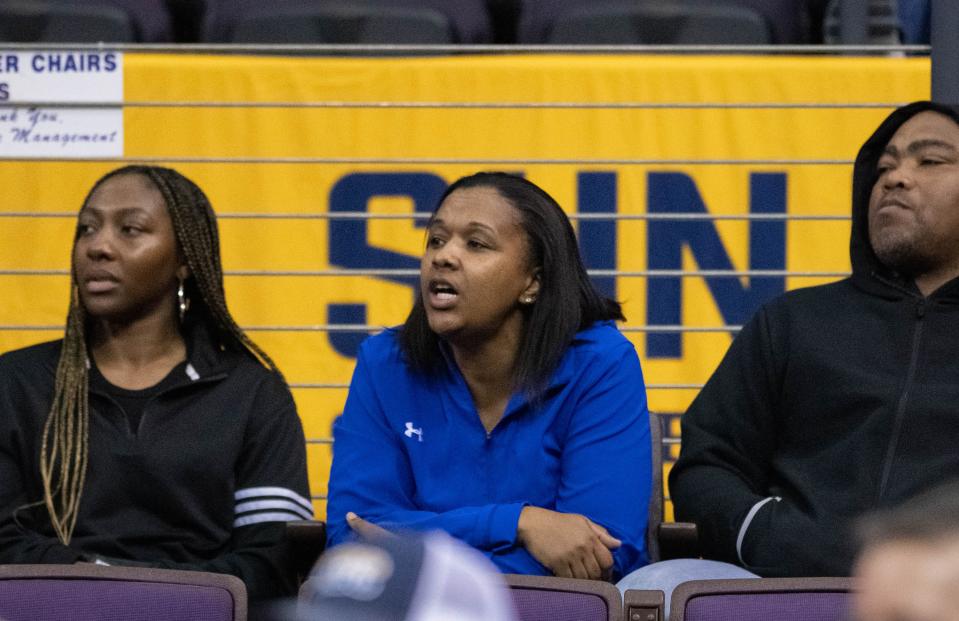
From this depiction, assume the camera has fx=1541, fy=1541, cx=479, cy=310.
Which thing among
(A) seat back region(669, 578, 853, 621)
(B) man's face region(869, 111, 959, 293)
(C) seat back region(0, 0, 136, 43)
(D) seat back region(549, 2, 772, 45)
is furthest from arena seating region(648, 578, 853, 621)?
(C) seat back region(0, 0, 136, 43)

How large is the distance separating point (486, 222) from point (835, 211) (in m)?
1.64

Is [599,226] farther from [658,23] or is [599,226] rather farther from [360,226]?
[658,23]

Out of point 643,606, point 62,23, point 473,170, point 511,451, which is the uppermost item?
point 62,23

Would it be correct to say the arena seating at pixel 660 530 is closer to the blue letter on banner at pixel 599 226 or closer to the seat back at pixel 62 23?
the blue letter on banner at pixel 599 226

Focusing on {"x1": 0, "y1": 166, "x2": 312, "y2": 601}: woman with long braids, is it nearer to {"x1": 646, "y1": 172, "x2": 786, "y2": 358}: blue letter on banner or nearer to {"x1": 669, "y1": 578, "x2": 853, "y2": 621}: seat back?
{"x1": 669, "y1": 578, "x2": 853, "y2": 621}: seat back

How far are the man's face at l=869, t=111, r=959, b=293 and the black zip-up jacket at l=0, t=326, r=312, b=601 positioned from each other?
1.19 metres

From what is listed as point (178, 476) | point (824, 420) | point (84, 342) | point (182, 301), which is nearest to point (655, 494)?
point (824, 420)

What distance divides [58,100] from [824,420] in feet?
7.26

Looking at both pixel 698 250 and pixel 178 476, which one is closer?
pixel 178 476

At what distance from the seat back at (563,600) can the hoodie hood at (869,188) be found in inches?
39.5

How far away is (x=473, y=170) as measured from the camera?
4082 millimetres

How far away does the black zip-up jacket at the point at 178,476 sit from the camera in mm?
2828

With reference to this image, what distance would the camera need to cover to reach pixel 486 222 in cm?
273

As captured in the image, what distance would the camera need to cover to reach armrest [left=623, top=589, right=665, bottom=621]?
2.20m
